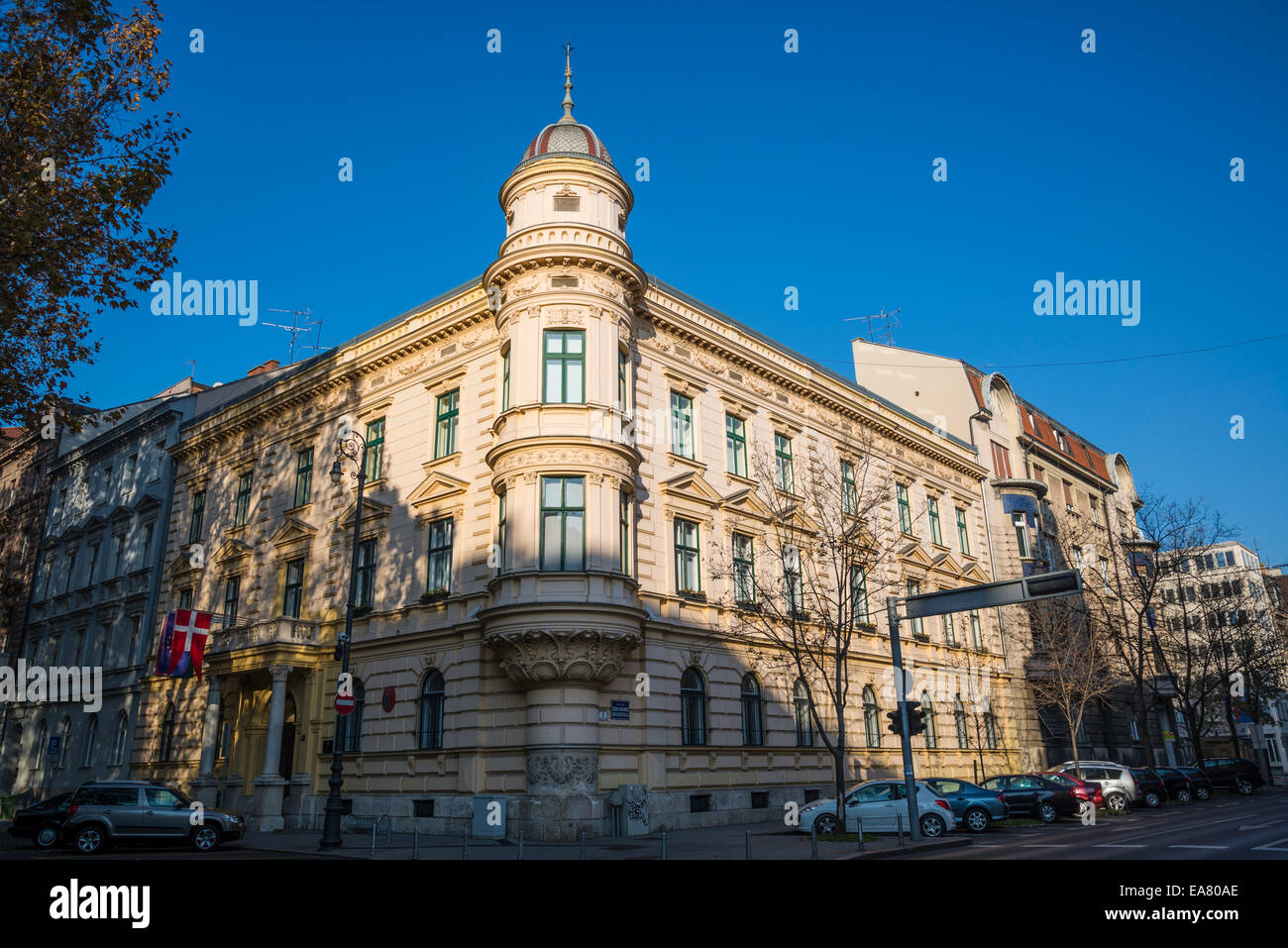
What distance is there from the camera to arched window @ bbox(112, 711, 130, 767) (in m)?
36.8

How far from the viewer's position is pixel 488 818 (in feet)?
73.6

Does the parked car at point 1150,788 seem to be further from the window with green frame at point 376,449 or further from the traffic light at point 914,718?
the window with green frame at point 376,449

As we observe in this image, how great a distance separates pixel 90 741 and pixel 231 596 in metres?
11.6

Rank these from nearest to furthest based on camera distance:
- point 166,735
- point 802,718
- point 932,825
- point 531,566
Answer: point 932,825
point 531,566
point 802,718
point 166,735

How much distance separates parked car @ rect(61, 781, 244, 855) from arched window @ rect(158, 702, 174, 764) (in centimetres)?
1373

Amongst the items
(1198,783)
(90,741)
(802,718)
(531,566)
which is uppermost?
(531,566)

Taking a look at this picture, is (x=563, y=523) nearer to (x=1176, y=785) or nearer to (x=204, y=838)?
(x=204, y=838)

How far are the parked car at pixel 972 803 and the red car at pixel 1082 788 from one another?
159 inches

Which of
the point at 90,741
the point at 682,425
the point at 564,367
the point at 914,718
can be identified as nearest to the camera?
the point at 914,718

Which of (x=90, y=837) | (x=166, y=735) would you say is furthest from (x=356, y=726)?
(x=166, y=735)
